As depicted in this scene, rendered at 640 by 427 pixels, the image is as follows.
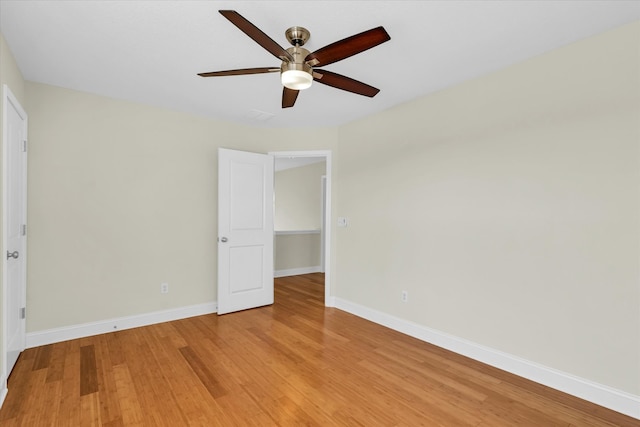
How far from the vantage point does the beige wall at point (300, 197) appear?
7367mm

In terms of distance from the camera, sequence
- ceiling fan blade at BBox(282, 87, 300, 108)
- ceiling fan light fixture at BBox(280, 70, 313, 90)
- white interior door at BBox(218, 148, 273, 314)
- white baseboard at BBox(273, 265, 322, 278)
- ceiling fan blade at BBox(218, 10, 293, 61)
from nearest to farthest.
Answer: ceiling fan blade at BBox(218, 10, 293, 61)
ceiling fan light fixture at BBox(280, 70, 313, 90)
ceiling fan blade at BBox(282, 87, 300, 108)
white interior door at BBox(218, 148, 273, 314)
white baseboard at BBox(273, 265, 322, 278)

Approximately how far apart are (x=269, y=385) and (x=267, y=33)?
2.46 m

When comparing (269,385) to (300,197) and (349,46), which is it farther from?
(300,197)

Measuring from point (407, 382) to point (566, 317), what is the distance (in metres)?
1.23

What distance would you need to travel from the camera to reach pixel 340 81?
2.15 m

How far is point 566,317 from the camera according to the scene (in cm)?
229

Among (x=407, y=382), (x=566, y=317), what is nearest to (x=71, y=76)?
(x=407, y=382)

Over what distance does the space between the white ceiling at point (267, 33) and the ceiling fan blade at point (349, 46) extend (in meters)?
0.30

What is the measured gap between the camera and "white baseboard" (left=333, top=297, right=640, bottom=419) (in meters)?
2.05

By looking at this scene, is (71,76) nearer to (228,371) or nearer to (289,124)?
(289,124)

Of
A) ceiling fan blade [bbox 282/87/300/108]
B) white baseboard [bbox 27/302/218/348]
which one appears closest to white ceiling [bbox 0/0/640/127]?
ceiling fan blade [bbox 282/87/300/108]

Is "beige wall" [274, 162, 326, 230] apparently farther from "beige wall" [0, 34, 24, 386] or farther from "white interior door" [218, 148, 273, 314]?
"beige wall" [0, 34, 24, 386]

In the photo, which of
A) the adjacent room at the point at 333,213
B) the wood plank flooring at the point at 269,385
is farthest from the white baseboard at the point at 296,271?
the wood plank flooring at the point at 269,385

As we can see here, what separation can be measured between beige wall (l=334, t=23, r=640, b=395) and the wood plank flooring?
423 millimetres
